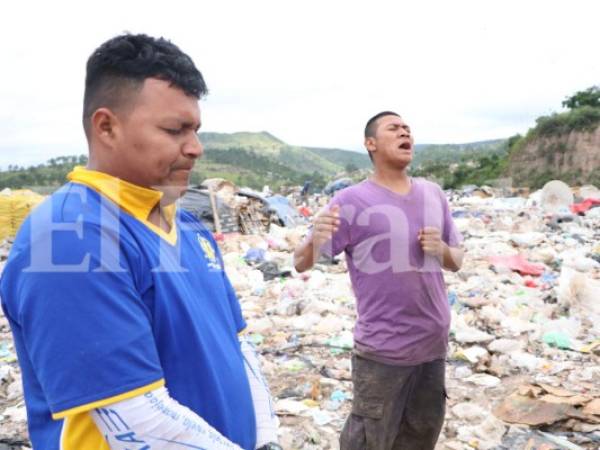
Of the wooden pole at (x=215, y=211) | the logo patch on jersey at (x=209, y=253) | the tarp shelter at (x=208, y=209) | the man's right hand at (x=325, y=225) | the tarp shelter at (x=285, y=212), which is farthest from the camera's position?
the tarp shelter at (x=285, y=212)

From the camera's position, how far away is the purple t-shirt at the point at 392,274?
2178 mm

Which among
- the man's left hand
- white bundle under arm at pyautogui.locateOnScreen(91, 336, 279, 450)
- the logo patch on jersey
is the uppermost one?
Result: the logo patch on jersey

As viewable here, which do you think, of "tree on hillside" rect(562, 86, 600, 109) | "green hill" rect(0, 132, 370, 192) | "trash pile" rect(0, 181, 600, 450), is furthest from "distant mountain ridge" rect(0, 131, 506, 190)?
"tree on hillside" rect(562, 86, 600, 109)

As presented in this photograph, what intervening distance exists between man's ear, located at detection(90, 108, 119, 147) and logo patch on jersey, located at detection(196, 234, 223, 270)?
369 millimetres

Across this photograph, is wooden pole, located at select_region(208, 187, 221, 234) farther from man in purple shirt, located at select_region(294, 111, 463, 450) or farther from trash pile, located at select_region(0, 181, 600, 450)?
man in purple shirt, located at select_region(294, 111, 463, 450)

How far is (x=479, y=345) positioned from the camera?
15.2 ft

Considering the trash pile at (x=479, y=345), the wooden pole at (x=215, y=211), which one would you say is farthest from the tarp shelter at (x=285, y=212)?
the trash pile at (x=479, y=345)

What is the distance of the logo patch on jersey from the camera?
50.4 inches

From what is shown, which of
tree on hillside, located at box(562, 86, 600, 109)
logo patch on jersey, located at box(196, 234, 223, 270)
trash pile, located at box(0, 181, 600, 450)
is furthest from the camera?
tree on hillside, located at box(562, 86, 600, 109)

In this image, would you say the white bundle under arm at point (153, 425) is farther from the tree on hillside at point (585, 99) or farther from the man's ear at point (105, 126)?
the tree on hillside at point (585, 99)

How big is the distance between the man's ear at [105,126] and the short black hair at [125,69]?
0.02 metres

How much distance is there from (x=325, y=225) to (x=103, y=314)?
136cm

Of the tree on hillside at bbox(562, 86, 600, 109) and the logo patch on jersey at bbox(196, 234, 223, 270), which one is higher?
the tree on hillside at bbox(562, 86, 600, 109)

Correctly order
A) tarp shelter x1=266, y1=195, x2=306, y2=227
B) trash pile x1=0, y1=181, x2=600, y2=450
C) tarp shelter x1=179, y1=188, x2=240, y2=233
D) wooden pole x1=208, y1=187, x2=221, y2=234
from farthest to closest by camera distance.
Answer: tarp shelter x1=266, y1=195, x2=306, y2=227
tarp shelter x1=179, y1=188, x2=240, y2=233
wooden pole x1=208, y1=187, x2=221, y2=234
trash pile x1=0, y1=181, x2=600, y2=450
